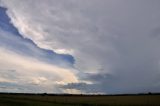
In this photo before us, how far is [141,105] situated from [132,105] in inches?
86.6

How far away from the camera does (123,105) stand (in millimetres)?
69438

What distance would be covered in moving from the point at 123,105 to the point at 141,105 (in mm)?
4664

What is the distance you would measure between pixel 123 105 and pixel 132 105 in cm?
279

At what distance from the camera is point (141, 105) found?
230ft

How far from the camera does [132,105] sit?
7075 cm
